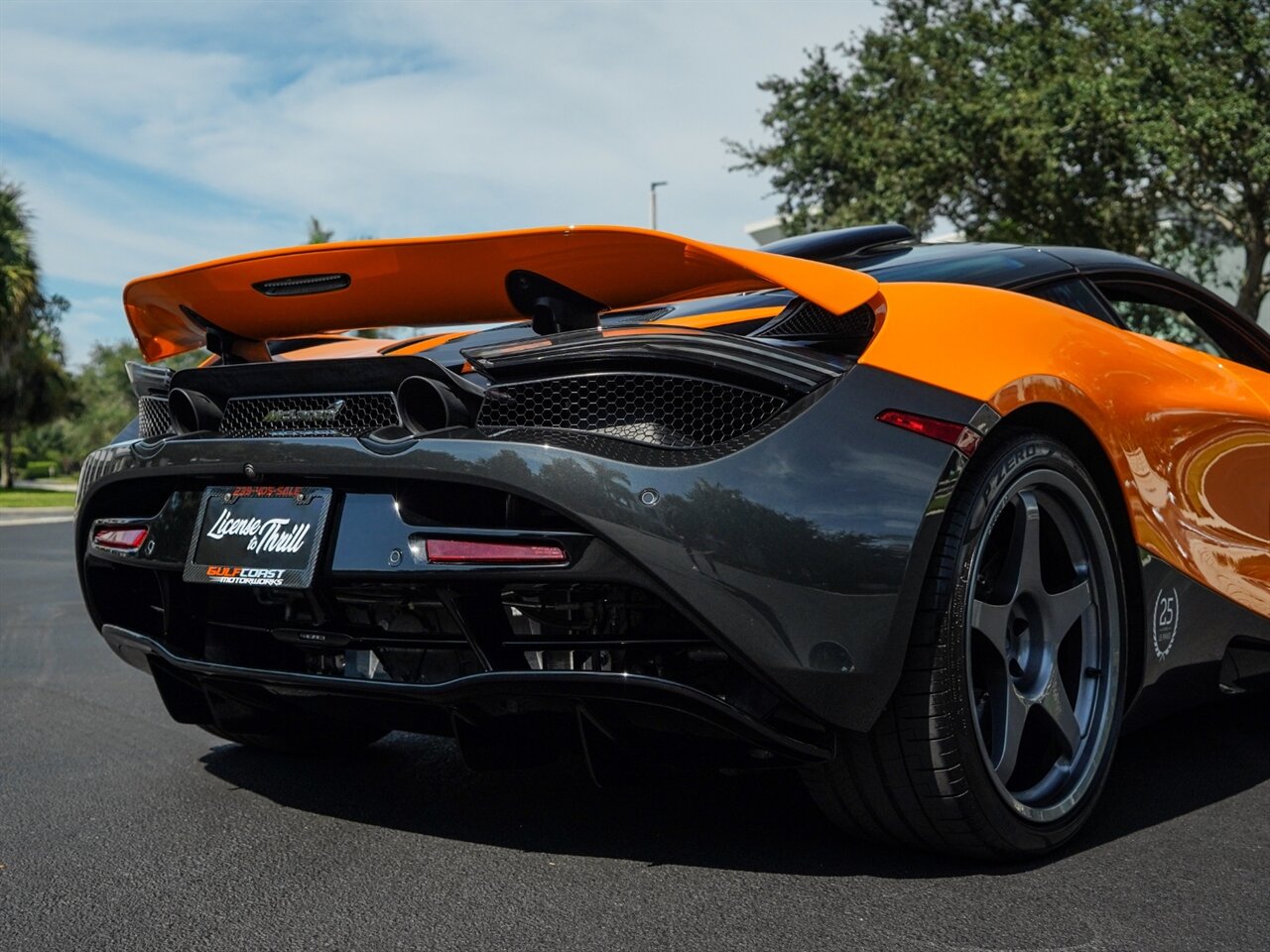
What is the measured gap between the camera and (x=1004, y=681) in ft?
8.43

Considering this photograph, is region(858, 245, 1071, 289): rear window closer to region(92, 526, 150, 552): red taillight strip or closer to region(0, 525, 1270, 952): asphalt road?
region(0, 525, 1270, 952): asphalt road

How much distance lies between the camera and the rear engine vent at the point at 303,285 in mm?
2684

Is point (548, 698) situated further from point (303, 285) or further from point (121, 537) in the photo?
point (121, 537)

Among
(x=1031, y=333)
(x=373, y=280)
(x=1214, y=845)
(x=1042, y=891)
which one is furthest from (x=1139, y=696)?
(x=373, y=280)

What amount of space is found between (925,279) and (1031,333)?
342mm

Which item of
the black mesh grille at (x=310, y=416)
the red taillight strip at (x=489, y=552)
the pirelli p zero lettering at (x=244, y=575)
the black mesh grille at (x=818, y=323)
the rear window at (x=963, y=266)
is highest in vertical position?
the rear window at (x=963, y=266)

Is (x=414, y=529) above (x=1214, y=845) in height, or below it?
above

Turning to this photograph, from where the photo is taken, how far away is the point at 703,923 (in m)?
2.23

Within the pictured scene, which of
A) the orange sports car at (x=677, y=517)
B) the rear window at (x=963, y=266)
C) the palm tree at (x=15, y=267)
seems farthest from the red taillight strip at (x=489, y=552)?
the palm tree at (x=15, y=267)

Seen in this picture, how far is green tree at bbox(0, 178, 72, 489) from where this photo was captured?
2931 cm

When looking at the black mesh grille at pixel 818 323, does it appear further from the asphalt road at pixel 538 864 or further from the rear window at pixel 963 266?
the asphalt road at pixel 538 864

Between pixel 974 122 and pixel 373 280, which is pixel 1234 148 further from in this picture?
pixel 373 280

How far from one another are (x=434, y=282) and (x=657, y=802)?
4.20 ft

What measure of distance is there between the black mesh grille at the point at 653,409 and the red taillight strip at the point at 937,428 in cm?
20
